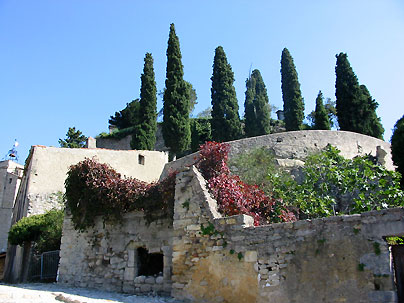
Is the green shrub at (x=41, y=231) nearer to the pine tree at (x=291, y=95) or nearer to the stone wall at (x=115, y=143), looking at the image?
the stone wall at (x=115, y=143)

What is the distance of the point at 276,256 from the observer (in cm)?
814

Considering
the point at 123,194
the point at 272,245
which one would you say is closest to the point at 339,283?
the point at 272,245

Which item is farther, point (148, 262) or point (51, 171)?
point (51, 171)

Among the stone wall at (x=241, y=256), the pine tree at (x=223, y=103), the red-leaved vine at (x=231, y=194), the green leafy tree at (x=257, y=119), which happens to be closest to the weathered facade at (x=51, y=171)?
the pine tree at (x=223, y=103)

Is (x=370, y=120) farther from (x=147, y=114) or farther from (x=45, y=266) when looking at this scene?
(x=45, y=266)

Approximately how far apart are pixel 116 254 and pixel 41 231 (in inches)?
263

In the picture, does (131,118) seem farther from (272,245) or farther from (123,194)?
(272,245)

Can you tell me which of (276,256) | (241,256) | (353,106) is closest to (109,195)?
(241,256)

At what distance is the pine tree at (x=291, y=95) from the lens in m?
31.9

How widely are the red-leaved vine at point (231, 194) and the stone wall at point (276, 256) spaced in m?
0.39

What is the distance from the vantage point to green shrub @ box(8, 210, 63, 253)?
15641 millimetres

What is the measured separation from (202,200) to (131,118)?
3158 cm

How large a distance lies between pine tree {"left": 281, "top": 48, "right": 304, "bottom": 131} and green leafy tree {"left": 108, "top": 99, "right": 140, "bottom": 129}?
15.4 m

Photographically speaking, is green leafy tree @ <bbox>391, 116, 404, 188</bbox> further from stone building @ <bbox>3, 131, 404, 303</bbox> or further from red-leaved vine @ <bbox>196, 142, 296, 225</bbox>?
stone building @ <bbox>3, 131, 404, 303</bbox>
